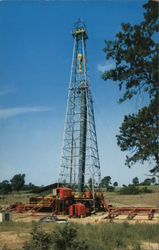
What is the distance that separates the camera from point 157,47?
794cm

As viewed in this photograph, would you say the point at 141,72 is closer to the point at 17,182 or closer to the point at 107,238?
the point at 107,238

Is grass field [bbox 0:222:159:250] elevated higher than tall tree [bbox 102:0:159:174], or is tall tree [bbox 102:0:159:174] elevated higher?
tall tree [bbox 102:0:159:174]

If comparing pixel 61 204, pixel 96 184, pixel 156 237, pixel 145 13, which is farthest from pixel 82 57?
pixel 156 237

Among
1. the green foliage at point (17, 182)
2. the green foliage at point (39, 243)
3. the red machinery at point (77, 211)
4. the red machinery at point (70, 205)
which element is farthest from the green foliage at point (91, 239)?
the green foliage at point (17, 182)

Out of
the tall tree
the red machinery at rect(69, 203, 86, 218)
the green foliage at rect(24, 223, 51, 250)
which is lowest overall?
the red machinery at rect(69, 203, 86, 218)

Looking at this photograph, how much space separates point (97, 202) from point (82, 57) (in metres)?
15.1

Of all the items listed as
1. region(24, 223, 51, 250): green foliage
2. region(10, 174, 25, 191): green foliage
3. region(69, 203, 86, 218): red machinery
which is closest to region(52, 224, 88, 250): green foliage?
region(24, 223, 51, 250): green foliage

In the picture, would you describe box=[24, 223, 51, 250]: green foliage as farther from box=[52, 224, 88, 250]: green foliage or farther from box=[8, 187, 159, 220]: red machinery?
box=[8, 187, 159, 220]: red machinery

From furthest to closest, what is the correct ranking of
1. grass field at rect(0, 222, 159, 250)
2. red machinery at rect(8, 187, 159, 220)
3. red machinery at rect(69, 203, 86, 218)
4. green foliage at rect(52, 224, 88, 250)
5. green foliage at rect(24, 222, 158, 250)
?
red machinery at rect(8, 187, 159, 220) < red machinery at rect(69, 203, 86, 218) < grass field at rect(0, 222, 159, 250) < green foliage at rect(24, 222, 158, 250) < green foliage at rect(52, 224, 88, 250)

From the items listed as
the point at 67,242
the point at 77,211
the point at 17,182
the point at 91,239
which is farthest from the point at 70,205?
the point at 17,182

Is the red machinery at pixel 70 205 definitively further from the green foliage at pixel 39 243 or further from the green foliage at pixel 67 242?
the green foliage at pixel 39 243

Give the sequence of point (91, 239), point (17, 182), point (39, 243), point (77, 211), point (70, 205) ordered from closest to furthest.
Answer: point (39, 243), point (91, 239), point (77, 211), point (70, 205), point (17, 182)

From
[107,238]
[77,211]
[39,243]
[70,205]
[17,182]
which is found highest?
[17,182]

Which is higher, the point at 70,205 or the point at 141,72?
the point at 141,72
